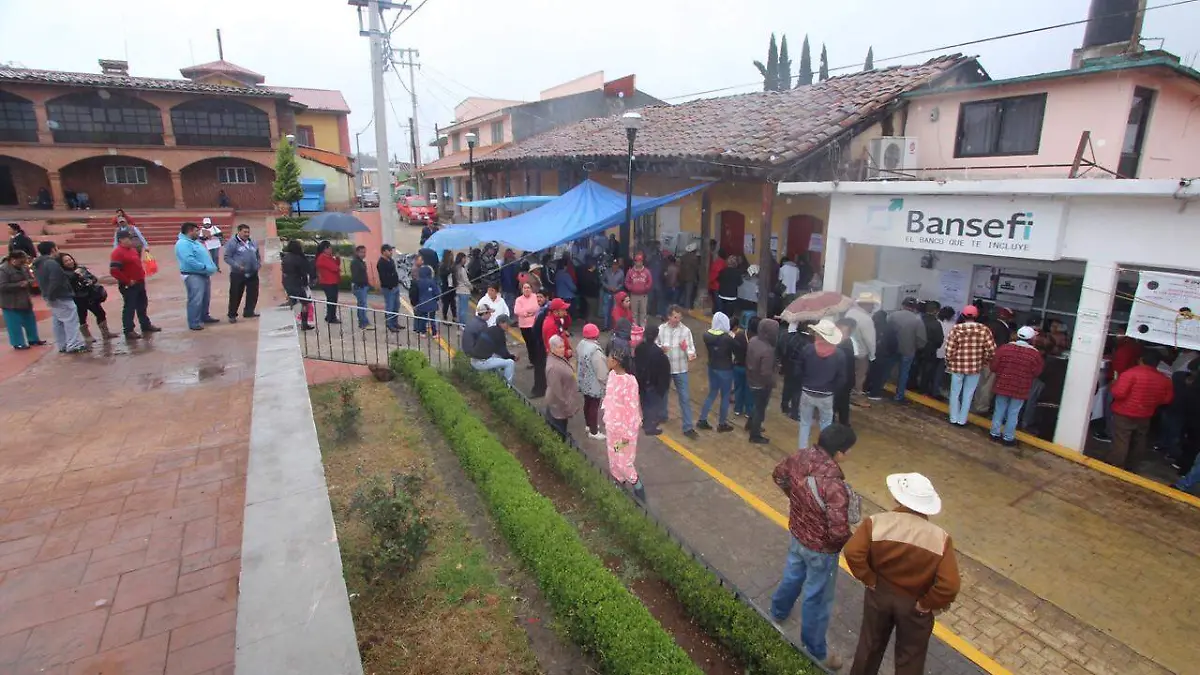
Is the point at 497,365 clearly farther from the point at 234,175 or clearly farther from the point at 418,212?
the point at 418,212

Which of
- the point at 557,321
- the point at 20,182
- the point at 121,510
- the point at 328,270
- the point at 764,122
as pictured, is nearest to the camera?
the point at 121,510

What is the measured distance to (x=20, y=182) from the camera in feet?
96.8

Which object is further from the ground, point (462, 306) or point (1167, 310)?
point (1167, 310)

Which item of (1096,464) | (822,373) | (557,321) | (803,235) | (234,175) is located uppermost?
(234,175)

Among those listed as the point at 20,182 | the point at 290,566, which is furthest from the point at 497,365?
the point at 20,182

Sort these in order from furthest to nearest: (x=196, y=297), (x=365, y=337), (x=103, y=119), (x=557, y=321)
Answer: (x=103, y=119) < (x=365, y=337) < (x=196, y=297) < (x=557, y=321)

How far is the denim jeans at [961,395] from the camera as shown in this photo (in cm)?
809

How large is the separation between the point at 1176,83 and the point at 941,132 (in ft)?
9.96

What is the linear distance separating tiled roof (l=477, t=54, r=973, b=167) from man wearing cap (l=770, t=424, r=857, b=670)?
693 centimetres

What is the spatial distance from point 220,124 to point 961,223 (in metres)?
34.4

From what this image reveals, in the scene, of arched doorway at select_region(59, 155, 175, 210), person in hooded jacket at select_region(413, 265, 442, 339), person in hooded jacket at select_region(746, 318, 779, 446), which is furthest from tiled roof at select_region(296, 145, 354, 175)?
person in hooded jacket at select_region(746, 318, 779, 446)

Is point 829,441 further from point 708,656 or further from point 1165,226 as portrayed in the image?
point 1165,226

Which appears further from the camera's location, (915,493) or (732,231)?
(732,231)

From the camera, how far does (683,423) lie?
811cm
